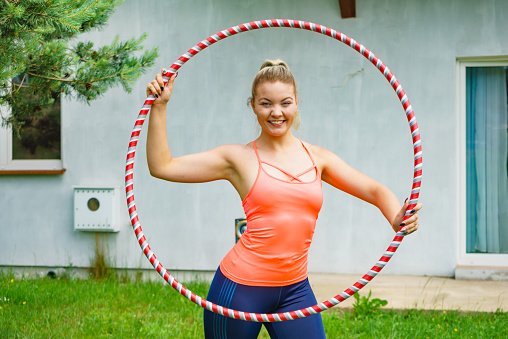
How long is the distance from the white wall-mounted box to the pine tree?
1.95m

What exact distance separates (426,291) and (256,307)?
3658mm

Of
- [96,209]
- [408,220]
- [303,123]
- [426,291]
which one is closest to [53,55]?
[408,220]

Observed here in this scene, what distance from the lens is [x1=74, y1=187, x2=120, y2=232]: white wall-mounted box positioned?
6.31 m

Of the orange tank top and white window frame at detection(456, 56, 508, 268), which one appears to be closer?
the orange tank top

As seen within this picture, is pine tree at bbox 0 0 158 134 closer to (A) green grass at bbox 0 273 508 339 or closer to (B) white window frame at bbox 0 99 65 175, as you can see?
(A) green grass at bbox 0 273 508 339

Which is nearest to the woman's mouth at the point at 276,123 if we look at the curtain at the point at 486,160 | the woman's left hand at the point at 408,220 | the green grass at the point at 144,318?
the woman's left hand at the point at 408,220

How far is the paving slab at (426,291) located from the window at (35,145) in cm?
347

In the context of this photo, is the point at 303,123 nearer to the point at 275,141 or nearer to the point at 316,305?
the point at 275,141

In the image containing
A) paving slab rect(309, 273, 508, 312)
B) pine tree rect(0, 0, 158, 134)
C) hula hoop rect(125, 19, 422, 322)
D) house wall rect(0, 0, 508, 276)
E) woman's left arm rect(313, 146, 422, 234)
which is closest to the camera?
hula hoop rect(125, 19, 422, 322)

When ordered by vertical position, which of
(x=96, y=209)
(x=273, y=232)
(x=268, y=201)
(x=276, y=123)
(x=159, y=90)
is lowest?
(x=96, y=209)

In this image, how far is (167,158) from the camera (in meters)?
2.38

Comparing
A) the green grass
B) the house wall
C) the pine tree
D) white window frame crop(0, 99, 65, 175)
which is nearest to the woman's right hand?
the pine tree

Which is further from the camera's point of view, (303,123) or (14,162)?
(14,162)

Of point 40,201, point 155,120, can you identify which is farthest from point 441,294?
point 40,201
